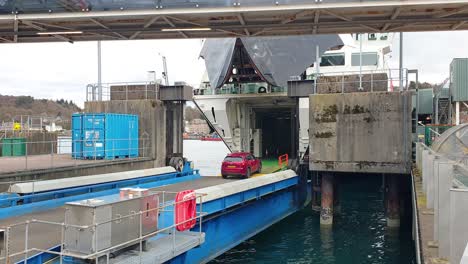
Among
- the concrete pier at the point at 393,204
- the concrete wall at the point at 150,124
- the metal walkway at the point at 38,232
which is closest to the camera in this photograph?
the metal walkway at the point at 38,232

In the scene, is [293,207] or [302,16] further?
[293,207]

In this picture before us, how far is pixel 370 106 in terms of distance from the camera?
2214 cm

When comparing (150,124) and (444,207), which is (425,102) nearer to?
(150,124)

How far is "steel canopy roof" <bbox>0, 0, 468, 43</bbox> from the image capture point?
13.3 m

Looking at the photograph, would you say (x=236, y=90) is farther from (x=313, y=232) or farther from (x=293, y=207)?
(x=313, y=232)

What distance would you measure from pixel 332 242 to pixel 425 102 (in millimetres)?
22142

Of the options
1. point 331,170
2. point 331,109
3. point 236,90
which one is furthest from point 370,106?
→ point 236,90

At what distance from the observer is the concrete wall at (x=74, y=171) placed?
54.6 feet

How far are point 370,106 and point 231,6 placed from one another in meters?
11.4

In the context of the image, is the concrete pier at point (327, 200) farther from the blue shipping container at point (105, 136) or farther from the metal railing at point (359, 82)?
the blue shipping container at point (105, 136)

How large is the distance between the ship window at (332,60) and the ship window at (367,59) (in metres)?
0.93

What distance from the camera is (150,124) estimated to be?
1068 inches

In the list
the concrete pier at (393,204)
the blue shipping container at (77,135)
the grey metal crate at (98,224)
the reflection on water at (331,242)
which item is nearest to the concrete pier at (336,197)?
the reflection on water at (331,242)

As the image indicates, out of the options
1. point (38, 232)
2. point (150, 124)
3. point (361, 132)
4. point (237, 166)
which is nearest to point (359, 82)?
point (361, 132)
